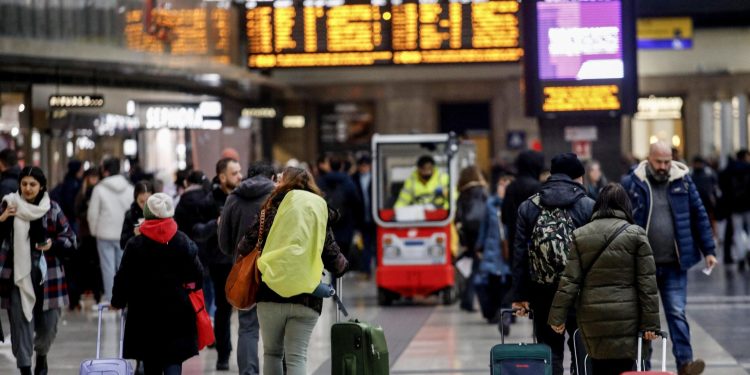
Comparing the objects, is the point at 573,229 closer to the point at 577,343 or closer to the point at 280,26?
the point at 577,343

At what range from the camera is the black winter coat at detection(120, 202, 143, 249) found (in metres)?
12.5

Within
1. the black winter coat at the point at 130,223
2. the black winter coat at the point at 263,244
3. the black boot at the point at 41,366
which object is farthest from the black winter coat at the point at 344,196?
the black winter coat at the point at 263,244

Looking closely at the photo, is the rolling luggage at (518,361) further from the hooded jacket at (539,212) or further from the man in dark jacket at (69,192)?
the man in dark jacket at (69,192)

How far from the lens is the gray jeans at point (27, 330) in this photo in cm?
1118

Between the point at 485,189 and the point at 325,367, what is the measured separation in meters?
5.32

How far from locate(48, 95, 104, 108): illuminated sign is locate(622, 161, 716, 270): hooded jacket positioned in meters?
11.9

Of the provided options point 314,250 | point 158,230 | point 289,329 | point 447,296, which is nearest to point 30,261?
point 158,230

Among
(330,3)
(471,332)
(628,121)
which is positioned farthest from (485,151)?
(471,332)

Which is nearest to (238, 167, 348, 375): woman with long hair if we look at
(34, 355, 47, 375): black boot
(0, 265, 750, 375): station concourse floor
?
(34, 355, 47, 375): black boot

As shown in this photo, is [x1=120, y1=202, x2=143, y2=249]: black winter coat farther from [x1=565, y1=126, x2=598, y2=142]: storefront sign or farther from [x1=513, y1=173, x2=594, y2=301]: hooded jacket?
[x1=565, y1=126, x2=598, y2=142]: storefront sign

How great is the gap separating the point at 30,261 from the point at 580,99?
9998 millimetres

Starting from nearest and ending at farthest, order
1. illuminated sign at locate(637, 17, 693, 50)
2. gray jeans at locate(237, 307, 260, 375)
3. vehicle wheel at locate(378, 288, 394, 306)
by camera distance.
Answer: gray jeans at locate(237, 307, 260, 375) < vehicle wheel at locate(378, 288, 394, 306) < illuminated sign at locate(637, 17, 693, 50)

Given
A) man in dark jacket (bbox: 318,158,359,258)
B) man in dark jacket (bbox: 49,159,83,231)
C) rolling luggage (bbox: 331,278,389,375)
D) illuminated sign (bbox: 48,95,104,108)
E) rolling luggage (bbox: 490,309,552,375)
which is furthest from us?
illuminated sign (bbox: 48,95,104,108)

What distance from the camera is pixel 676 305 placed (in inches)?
431
